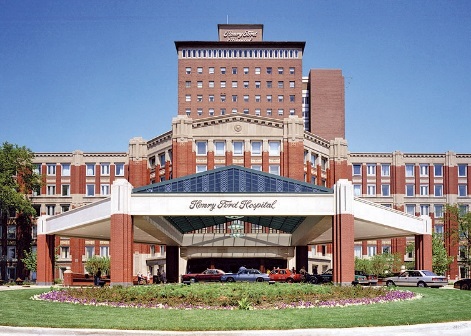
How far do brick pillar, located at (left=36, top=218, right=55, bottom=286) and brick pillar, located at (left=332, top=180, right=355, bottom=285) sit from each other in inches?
984

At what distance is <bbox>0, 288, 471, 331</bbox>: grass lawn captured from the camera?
2098cm

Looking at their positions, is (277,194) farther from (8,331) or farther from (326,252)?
(326,252)

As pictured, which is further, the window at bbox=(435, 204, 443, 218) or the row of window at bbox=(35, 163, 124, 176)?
the window at bbox=(435, 204, 443, 218)

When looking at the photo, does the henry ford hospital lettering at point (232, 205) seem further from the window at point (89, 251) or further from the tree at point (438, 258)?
the window at point (89, 251)

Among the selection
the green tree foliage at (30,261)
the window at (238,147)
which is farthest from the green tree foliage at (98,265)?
the window at (238,147)

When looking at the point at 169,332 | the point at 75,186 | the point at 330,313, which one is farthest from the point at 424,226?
the point at 75,186

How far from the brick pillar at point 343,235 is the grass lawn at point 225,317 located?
16.6m

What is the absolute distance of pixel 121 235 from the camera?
44594mm

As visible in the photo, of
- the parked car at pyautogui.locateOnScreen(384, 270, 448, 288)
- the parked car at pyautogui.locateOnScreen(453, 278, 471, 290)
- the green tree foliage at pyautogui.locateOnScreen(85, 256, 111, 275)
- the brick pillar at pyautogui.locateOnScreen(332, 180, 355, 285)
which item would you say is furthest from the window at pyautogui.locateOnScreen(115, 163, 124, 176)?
the parked car at pyautogui.locateOnScreen(453, 278, 471, 290)

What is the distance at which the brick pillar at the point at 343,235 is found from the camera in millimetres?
45344

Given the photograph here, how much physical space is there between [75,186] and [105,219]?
158 feet

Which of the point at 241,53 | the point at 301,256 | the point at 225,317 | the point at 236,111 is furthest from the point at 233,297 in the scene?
the point at 241,53

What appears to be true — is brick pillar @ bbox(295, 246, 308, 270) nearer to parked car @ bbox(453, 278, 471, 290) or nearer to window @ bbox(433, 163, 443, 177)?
parked car @ bbox(453, 278, 471, 290)

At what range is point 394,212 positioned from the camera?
50.2 metres
